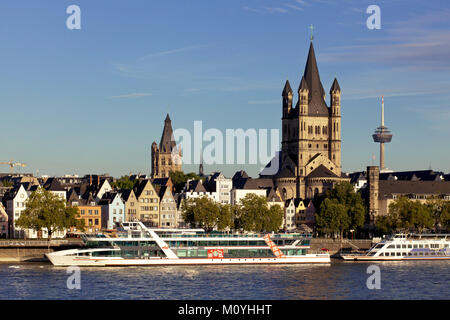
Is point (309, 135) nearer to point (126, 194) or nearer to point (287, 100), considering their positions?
point (287, 100)

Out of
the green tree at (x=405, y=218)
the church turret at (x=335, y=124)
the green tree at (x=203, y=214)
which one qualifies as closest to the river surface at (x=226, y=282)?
the green tree at (x=203, y=214)

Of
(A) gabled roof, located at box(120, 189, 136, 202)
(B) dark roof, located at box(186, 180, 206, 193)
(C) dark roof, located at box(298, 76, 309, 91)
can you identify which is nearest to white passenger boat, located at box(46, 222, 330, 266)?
(A) gabled roof, located at box(120, 189, 136, 202)

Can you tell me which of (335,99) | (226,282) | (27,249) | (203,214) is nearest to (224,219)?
(203,214)

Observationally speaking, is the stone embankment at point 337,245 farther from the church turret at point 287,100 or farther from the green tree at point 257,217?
the church turret at point 287,100

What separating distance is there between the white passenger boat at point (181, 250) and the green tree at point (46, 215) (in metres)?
19.0

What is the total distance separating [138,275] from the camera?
3401 inches

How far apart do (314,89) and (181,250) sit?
3631 inches

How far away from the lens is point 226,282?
80.8 metres

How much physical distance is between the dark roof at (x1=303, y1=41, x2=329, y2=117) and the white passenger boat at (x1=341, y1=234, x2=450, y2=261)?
71597 mm

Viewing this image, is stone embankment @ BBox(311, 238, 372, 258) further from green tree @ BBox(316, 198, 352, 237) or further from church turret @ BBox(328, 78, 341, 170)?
church turret @ BBox(328, 78, 341, 170)

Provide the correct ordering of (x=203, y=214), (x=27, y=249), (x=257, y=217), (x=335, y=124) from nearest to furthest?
1. (x=27, y=249)
2. (x=203, y=214)
3. (x=257, y=217)
4. (x=335, y=124)

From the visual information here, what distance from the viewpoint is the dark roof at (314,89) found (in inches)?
7397

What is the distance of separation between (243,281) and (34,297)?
20212 mm
